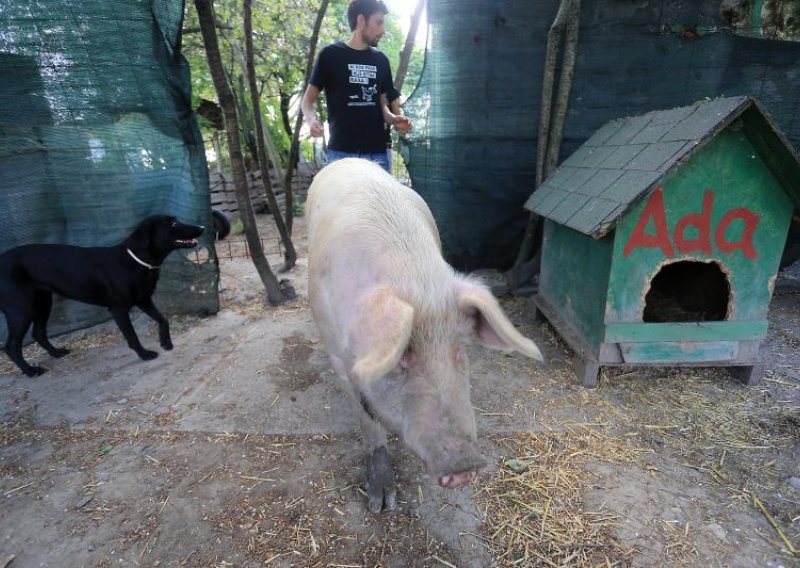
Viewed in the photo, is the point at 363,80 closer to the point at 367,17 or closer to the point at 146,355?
the point at 367,17

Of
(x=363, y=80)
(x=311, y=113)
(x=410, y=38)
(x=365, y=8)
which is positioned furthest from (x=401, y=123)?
(x=410, y=38)

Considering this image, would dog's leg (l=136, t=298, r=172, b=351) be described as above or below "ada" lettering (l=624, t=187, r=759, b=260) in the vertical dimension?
below

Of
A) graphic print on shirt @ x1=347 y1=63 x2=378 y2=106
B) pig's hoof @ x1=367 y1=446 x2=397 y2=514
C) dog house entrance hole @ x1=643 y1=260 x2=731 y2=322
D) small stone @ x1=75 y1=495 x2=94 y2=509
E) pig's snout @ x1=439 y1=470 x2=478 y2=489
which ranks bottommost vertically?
small stone @ x1=75 y1=495 x2=94 y2=509

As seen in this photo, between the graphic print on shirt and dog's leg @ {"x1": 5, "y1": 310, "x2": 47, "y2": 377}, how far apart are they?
10.1ft

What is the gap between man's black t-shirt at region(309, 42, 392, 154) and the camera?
3621mm

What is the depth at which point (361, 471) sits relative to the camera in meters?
2.35

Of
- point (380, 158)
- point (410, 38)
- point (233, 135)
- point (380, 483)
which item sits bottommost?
point (380, 483)

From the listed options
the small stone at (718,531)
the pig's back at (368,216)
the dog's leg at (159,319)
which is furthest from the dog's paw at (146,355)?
the small stone at (718,531)

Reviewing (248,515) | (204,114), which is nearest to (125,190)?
(248,515)

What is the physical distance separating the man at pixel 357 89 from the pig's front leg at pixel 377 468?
235cm

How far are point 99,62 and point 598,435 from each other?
14.8 ft

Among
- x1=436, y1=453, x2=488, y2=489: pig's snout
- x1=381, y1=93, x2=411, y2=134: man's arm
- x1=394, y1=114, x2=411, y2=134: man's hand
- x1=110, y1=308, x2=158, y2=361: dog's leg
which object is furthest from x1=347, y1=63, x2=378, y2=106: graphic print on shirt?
x1=436, y1=453, x2=488, y2=489: pig's snout

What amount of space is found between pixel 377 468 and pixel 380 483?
69 mm

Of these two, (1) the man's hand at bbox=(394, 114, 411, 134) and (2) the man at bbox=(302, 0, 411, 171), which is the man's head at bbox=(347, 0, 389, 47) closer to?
(2) the man at bbox=(302, 0, 411, 171)
